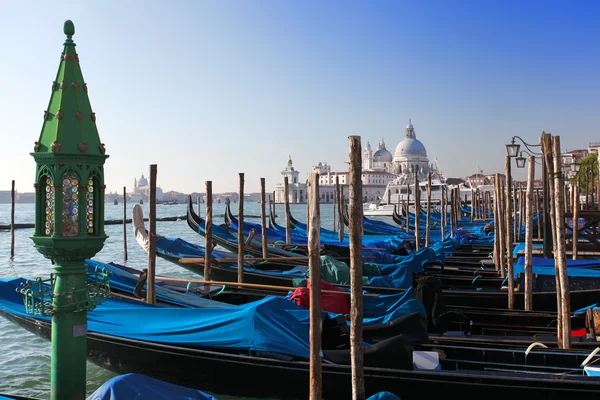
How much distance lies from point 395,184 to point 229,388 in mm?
53078

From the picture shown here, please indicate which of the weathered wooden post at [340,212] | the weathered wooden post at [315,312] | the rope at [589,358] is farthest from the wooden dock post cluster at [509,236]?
the weathered wooden post at [340,212]

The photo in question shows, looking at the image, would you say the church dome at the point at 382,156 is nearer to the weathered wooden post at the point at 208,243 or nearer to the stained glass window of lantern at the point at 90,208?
the weathered wooden post at the point at 208,243

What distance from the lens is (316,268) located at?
3168 millimetres

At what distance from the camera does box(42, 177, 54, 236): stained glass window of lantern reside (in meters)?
2.96

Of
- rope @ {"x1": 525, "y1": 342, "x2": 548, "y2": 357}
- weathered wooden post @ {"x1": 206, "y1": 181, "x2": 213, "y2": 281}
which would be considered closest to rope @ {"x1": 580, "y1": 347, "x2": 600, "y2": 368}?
rope @ {"x1": 525, "y1": 342, "x2": 548, "y2": 357}

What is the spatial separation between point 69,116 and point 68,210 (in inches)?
18.2

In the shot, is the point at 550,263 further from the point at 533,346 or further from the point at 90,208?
the point at 90,208

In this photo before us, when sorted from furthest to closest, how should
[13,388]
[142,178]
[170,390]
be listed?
1. [142,178]
2. [13,388]
3. [170,390]

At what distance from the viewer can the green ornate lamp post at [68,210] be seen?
2945 millimetres

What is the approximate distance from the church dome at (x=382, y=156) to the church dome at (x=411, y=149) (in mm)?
5581

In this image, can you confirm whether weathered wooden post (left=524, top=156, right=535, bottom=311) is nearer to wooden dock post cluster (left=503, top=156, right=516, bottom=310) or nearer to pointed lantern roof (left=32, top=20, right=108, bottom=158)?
wooden dock post cluster (left=503, top=156, right=516, bottom=310)

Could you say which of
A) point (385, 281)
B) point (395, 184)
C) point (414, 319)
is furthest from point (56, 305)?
point (395, 184)

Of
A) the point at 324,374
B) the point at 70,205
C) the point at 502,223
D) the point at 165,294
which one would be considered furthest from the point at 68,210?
the point at 502,223

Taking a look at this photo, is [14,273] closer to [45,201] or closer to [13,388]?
[13,388]
